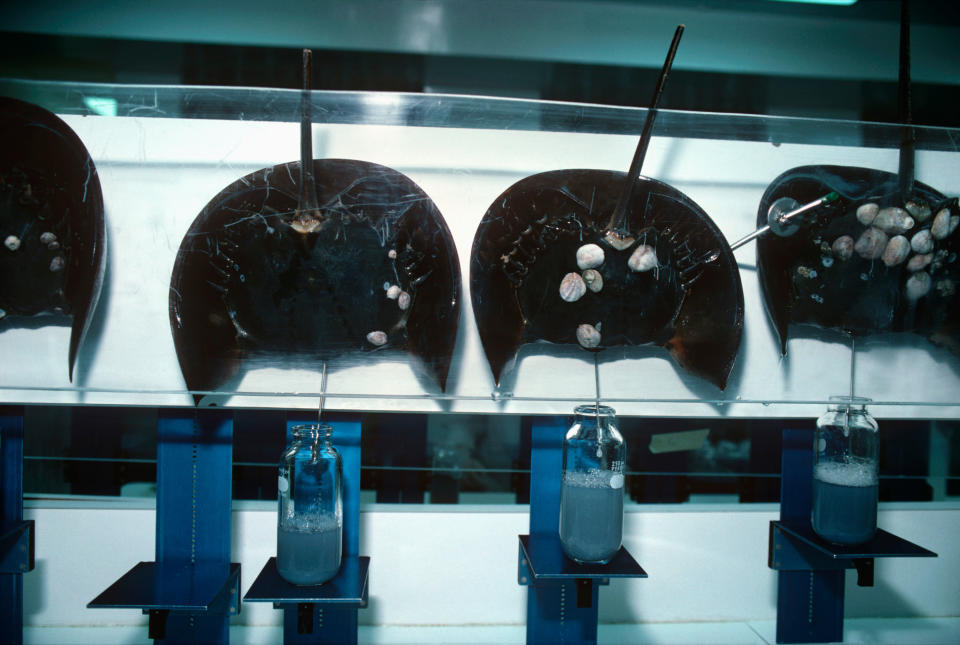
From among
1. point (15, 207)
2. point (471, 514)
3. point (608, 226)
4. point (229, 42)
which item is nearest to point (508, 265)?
point (608, 226)

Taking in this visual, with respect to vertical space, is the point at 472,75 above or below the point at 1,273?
above

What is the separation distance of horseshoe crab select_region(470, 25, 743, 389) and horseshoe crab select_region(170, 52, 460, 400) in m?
0.10

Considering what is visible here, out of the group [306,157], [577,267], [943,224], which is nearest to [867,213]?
[943,224]

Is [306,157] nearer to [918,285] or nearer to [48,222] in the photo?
[48,222]

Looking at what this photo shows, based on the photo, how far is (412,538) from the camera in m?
1.34

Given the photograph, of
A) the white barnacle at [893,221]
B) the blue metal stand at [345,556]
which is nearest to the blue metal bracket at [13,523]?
the blue metal stand at [345,556]

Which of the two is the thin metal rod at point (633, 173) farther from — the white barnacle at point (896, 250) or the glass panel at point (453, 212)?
the white barnacle at point (896, 250)

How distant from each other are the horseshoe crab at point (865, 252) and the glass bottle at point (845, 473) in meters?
0.18

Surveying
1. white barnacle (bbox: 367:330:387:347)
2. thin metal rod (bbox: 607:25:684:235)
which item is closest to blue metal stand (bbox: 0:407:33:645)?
white barnacle (bbox: 367:330:387:347)

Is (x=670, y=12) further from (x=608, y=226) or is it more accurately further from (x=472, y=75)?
(x=608, y=226)

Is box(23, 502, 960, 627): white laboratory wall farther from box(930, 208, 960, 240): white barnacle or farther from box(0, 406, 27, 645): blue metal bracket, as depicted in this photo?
box(930, 208, 960, 240): white barnacle

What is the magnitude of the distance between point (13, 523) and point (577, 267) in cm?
117

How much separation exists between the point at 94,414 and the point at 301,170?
1.03 m

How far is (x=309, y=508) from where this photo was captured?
0.95m
